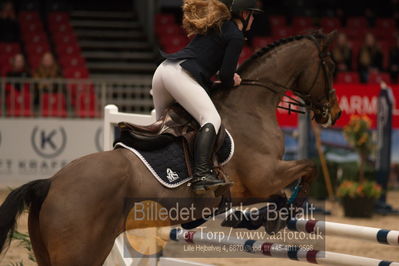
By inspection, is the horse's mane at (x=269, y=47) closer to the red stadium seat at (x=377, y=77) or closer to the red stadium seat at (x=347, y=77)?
the red stadium seat at (x=347, y=77)

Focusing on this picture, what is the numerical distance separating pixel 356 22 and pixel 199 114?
40.5 ft

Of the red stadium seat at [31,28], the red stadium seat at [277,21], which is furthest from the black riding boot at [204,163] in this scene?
the red stadium seat at [277,21]

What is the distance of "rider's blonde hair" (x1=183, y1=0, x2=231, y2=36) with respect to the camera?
4.07 m

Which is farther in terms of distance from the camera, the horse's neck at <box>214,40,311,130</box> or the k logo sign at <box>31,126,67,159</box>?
the k logo sign at <box>31,126,67,159</box>

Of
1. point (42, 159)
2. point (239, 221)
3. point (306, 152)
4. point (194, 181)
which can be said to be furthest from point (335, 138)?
point (194, 181)

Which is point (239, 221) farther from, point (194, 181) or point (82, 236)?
point (82, 236)

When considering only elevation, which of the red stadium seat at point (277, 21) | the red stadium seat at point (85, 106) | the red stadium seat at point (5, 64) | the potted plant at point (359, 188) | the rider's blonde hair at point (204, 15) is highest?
the rider's blonde hair at point (204, 15)

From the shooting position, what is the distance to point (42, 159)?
10305 millimetres

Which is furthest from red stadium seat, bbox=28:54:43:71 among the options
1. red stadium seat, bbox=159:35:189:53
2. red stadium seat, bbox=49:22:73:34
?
red stadium seat, bbox=159:35:189:53

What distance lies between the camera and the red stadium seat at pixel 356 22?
51.3 ft

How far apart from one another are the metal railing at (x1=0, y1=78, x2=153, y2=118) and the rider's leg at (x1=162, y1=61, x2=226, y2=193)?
21.6ft

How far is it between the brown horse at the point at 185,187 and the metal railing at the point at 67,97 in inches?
243

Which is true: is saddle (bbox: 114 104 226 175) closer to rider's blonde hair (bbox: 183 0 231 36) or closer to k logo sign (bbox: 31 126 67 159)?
rider's blonde hair (bbox: 183 0 231 36)

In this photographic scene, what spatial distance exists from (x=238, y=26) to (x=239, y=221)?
1.22 meters
